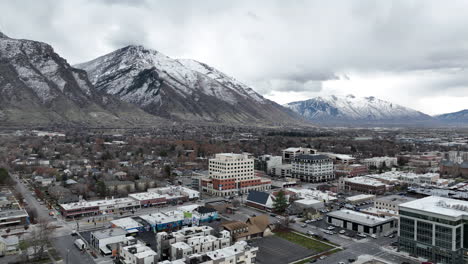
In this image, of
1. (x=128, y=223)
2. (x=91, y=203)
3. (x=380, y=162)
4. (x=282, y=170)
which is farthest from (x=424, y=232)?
(x=380, y=162)

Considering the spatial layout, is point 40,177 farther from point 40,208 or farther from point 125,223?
point 125,223

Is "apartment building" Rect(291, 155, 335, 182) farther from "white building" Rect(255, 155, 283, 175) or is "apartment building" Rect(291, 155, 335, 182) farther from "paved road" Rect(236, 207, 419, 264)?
"paved road" Rect(236, 207, 419, 264)

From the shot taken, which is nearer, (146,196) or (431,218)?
(431,218)

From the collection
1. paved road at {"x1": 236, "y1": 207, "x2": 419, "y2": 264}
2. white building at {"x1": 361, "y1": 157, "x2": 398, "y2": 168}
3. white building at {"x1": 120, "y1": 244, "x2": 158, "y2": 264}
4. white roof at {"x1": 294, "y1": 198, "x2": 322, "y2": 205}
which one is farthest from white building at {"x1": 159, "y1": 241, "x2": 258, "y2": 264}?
white building at {"x1": 361, "y1": 157, "x2": 398, "y2": 168}

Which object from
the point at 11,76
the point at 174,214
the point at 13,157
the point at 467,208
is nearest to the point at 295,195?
the point at 174,214

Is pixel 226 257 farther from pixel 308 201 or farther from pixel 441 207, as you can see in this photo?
pixel 308 201

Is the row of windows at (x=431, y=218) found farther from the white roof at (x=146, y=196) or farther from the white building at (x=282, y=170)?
the white building at (x=282, y=170)
